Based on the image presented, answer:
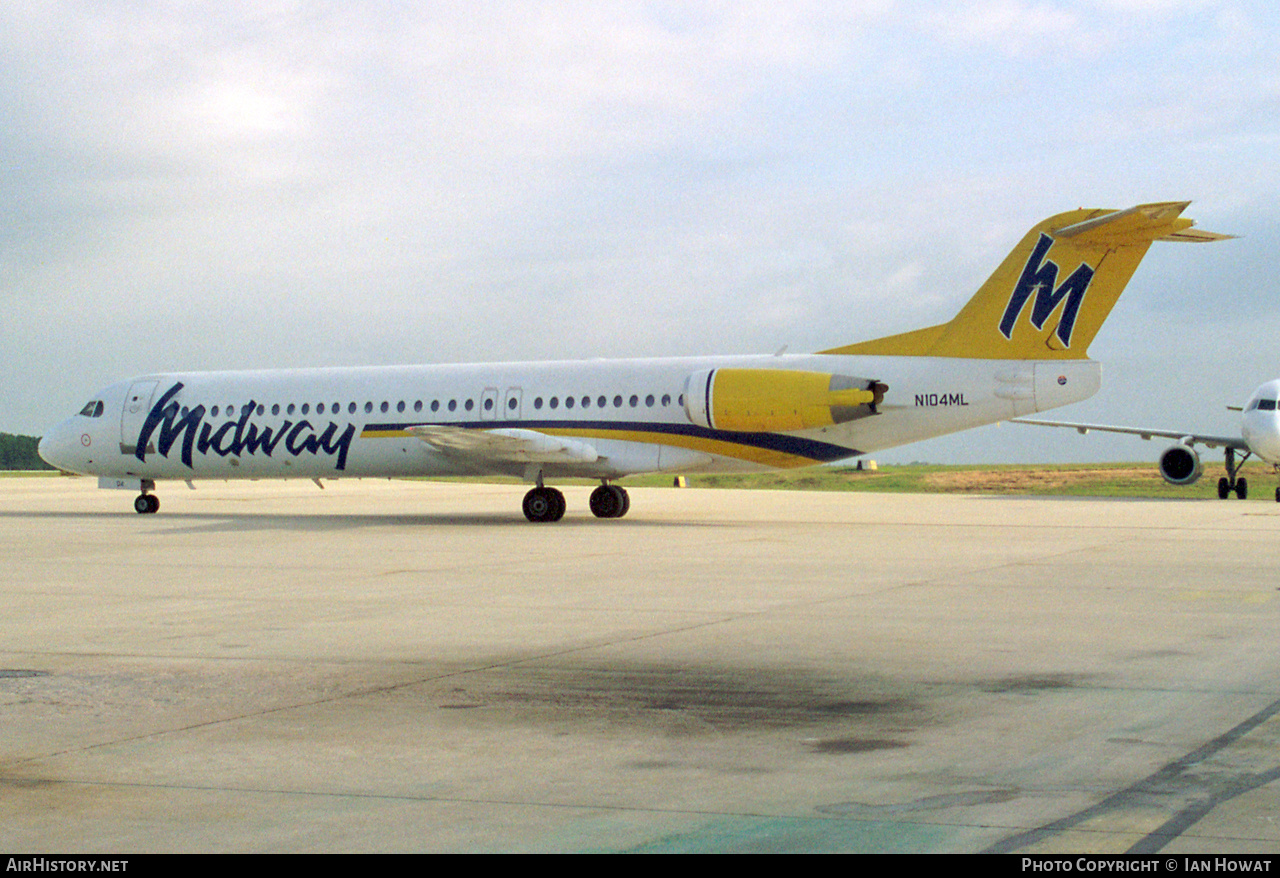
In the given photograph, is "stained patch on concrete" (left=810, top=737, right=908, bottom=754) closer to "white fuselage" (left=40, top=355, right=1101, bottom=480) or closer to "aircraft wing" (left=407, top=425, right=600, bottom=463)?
"white fuselage" (left=40, top=355, right=1101, bottom=480)

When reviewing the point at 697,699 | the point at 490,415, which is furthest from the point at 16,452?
the point at 697,699

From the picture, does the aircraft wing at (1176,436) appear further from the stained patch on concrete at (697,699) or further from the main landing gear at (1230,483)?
the stained patch on concrete at (697,699)

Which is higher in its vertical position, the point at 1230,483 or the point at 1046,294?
the point at 1046,294

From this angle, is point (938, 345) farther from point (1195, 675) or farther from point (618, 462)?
point (1195, 675)

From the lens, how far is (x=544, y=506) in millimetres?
25734

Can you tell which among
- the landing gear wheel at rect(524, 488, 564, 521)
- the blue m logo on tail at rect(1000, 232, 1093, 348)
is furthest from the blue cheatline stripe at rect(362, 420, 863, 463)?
the blue m logo on tail at rect(1000, 232, 1093, 348)

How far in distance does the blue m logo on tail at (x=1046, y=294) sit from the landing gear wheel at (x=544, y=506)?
899 cm

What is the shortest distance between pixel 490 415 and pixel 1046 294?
1095 cm

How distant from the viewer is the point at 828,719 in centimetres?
672

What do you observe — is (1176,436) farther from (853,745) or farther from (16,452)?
(16,452)

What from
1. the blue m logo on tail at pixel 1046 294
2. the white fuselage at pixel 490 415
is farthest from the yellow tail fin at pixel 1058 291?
the white fuselage at pixel 490 415

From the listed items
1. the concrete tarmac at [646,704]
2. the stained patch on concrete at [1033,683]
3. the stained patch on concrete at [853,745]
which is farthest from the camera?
the stained patch on concrete at [1033,683]

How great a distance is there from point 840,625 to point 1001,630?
1223 mm

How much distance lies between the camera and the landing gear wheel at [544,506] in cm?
2577
